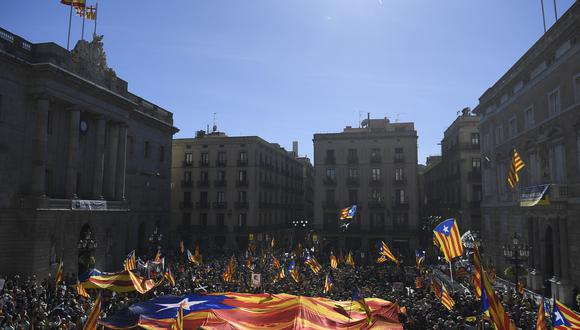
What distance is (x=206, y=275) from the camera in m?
27.8

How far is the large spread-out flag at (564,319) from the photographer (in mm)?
10961

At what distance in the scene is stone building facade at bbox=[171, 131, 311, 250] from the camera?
56.2 m

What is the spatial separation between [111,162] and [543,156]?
108 feet

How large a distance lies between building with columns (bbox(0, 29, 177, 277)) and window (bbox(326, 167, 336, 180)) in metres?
24.8

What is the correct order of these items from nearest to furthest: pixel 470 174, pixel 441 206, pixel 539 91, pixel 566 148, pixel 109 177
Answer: pixel 566 148, pixel 539 91, pixel 109 177, pixel 470 174, pixel 441 206

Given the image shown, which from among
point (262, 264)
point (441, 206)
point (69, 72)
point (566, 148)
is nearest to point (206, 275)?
point (262, 264)

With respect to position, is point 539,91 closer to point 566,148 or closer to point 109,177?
point 566,148

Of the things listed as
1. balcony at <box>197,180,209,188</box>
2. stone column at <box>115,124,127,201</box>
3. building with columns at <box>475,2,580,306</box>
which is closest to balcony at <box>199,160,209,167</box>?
balcony at <box>197,180,209,188</box>

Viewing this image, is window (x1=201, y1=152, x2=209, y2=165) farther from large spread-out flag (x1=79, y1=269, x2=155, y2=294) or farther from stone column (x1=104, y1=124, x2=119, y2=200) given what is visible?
large spread-out flag (x1=79, y1=269, x2=155, y2=294)

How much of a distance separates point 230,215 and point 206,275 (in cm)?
2873

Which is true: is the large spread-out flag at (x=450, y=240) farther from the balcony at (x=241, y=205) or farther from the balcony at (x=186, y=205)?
the balcony at (x=186, y=205)

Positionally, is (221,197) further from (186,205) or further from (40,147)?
(40,147)

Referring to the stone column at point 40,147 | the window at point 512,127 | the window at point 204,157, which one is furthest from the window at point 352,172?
the stone column at point 40,147

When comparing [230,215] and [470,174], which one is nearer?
[470,174]
